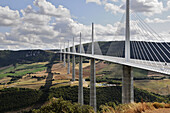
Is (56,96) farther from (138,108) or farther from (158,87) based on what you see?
(138,108)

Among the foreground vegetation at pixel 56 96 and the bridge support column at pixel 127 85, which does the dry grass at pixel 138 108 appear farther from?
the foreground vegetation at pixel 56 96

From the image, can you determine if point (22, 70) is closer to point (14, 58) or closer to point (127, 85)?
point (14, 58)

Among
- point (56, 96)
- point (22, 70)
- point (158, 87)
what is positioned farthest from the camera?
point (22, 70)

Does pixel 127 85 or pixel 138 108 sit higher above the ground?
pixel 138 108

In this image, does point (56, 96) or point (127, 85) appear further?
point (56, 96)

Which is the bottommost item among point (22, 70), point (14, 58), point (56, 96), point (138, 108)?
point (56, 96)

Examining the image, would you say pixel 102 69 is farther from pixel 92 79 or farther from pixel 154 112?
pixel 154 112

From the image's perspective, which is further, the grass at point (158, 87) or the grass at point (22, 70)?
the grass at point (22, 70)

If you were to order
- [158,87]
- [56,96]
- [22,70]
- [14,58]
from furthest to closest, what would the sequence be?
[14,58], [22,70], [158,87], [56,96]

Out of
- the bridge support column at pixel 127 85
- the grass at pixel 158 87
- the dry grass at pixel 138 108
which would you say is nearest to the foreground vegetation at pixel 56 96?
the grass at pixel 158 87

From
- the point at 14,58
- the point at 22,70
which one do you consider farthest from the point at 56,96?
the point at 14,58

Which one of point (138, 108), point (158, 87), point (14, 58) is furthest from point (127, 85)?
point (14, 58)

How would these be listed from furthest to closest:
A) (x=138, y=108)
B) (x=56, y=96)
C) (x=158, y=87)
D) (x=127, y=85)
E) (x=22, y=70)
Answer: (x=22, y=70), (x=158, y=87), (x=56, y=96), (x=127, y=85), (x=138, y=108)
